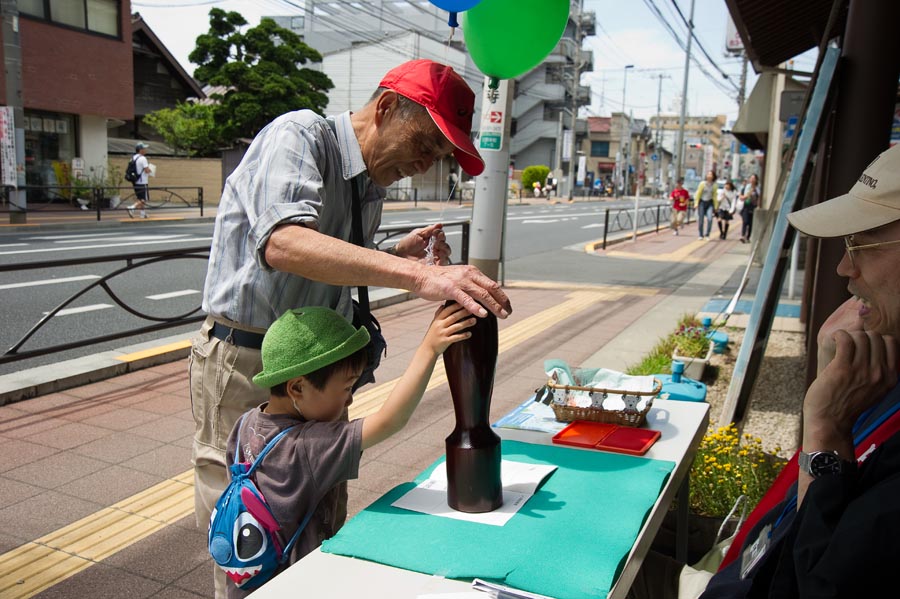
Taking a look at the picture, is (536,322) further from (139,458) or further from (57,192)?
(57,192)

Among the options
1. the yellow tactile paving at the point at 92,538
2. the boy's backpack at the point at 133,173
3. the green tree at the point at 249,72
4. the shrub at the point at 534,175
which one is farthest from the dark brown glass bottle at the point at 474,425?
the shrub at the point at 534,175

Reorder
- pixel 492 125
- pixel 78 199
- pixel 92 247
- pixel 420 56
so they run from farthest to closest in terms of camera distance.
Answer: pixel 420 56 → pixel 78 199 → pixel 92 247 → pixel 492 125

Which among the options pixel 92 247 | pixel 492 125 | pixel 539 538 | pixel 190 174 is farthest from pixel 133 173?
A: pixel 539 538

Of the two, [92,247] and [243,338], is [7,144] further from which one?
[243,338]

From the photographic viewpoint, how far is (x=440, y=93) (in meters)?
1.86

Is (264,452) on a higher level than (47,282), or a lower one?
higher

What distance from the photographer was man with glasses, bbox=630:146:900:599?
1203 mm

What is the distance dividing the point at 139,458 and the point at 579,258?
12.8 metres

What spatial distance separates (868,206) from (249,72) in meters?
32.5

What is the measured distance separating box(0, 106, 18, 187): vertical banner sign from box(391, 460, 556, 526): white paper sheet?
58.7 feet

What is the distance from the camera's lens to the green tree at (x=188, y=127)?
104 ft

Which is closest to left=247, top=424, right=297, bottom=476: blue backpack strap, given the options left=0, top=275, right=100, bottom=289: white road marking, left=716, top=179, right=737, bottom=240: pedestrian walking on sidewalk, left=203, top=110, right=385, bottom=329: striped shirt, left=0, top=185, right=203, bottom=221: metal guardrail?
left=203, top=110, right=385, bottom=329: striped shirt

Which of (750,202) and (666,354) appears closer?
(666,354)

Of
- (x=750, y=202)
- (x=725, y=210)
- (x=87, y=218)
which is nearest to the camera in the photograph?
(x=87, y=218)
